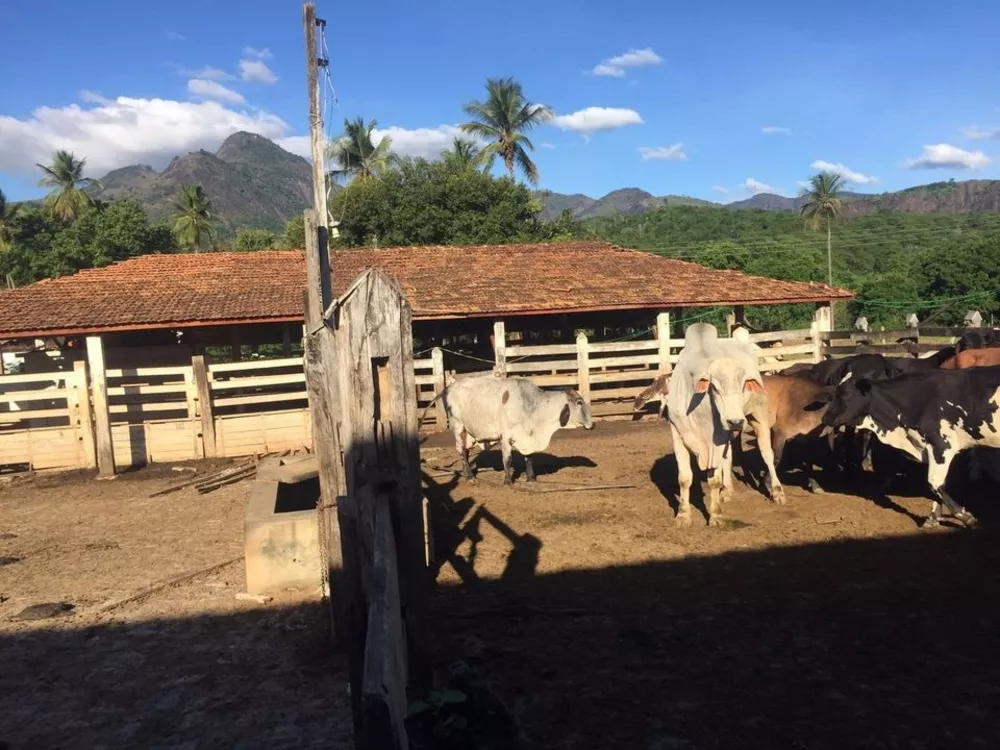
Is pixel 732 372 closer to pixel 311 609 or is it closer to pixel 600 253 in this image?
pixel 311 609

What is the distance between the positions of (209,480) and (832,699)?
1026cm

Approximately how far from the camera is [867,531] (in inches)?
292

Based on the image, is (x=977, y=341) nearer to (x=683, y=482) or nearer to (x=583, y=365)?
(x=683, y=482)

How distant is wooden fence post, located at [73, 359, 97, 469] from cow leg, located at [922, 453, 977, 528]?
43.7ft

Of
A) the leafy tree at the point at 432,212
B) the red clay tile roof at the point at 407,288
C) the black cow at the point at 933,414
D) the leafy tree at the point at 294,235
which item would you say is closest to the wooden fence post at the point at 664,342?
the red clay tile roof at the point at 407,288

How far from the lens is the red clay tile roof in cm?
1532

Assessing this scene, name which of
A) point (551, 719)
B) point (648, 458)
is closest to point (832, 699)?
point (551, 719)

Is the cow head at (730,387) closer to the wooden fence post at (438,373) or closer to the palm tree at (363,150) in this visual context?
the wooden fence post at (438,373)

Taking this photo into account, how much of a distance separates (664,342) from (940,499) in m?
10.9

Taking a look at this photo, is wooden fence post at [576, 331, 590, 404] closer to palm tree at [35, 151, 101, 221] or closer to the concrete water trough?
the concrete water trough

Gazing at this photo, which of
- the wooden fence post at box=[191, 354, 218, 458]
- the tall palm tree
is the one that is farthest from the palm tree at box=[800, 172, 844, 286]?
the wooden fence post at box=[191, 354, 218, 458]

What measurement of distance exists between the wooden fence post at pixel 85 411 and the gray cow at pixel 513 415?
24.1ft

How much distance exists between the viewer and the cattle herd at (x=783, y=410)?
24.8 ft

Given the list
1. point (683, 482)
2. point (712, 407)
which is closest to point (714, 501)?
point (683, 482)
